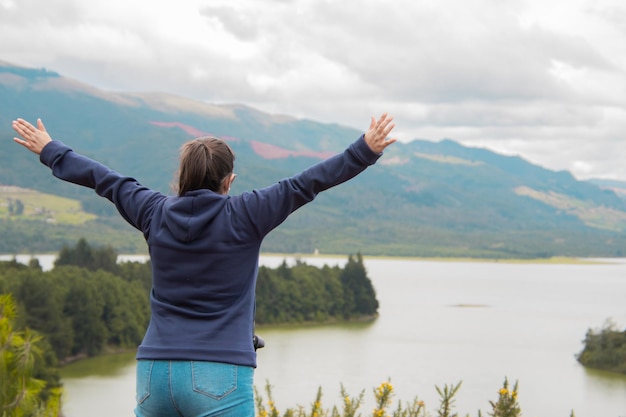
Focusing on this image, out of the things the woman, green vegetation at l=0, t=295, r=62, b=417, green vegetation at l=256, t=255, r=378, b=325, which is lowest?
green vegetation at l=256, t=255, r=378, b=325

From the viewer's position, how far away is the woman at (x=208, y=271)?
9.80 feet

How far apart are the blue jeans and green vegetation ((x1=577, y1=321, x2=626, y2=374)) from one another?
2174 inches

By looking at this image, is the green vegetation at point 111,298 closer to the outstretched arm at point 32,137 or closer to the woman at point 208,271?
the outstretched arm at point 32,137

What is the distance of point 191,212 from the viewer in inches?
124

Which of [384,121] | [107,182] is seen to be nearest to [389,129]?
[384,121]

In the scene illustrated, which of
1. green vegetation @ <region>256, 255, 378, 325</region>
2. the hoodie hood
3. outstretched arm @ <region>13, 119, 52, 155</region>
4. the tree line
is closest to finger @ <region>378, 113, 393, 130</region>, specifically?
the hoodie hood

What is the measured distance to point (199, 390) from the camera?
296 centimetres

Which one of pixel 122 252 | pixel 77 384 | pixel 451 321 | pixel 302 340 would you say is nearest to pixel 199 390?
pixel 77 384

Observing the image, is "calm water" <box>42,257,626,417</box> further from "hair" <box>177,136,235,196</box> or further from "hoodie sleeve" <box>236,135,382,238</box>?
"hair" <box>177,136,235,196</box>

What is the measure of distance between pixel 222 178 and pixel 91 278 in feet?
221

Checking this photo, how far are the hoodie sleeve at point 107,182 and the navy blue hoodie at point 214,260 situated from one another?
9 centimetres

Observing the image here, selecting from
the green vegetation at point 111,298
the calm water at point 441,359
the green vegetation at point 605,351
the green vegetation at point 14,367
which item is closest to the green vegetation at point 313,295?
the green vegetation at point 111,298

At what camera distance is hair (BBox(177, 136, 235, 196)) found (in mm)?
3184

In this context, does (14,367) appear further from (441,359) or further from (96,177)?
(441,359)
